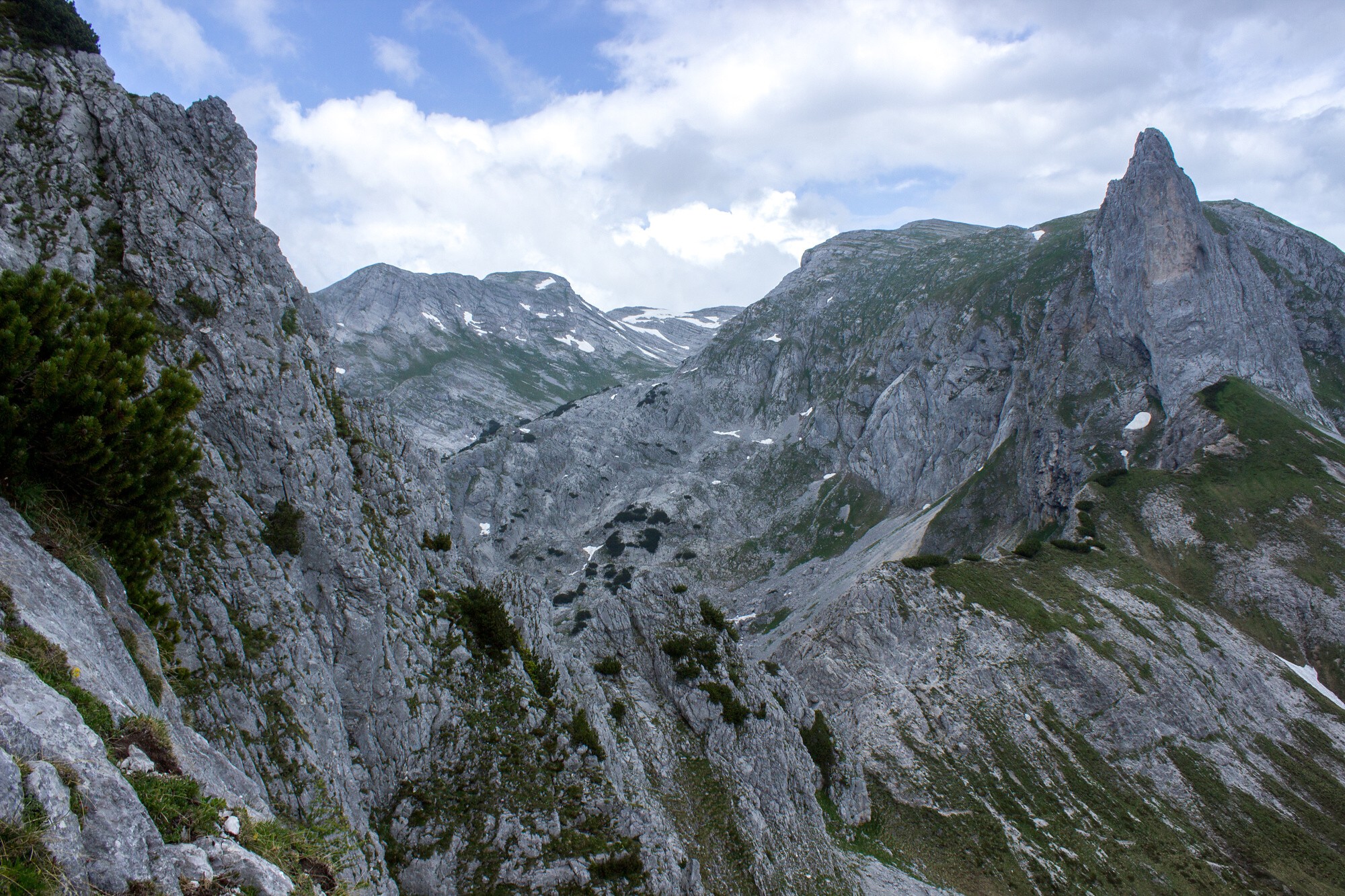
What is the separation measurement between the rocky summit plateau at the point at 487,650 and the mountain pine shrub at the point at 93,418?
0.29 feet

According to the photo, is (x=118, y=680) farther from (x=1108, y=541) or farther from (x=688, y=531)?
(x=688, y=531)

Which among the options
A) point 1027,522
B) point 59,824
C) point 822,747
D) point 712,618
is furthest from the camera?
point 1027,522

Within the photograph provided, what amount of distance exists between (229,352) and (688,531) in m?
111

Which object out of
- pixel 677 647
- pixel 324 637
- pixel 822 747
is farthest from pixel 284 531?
pixel 822 747

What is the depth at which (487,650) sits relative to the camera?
28359 mm

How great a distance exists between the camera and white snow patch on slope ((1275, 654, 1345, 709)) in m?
54.7

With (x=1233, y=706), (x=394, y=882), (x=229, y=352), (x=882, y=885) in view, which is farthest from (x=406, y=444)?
(x=1233, y=706)

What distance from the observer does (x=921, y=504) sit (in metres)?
123

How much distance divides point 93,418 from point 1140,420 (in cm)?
11039

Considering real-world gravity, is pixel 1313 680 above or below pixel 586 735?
below

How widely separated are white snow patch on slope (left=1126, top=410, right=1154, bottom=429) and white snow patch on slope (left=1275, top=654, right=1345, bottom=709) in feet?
136

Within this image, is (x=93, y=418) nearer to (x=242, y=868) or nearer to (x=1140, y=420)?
(x=242, y=868)

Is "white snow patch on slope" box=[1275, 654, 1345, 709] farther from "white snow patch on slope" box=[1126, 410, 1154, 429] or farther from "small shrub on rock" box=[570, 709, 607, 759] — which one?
"small shrub on rock" box=[570, 709, 607, 759]

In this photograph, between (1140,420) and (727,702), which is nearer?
(727,702)
